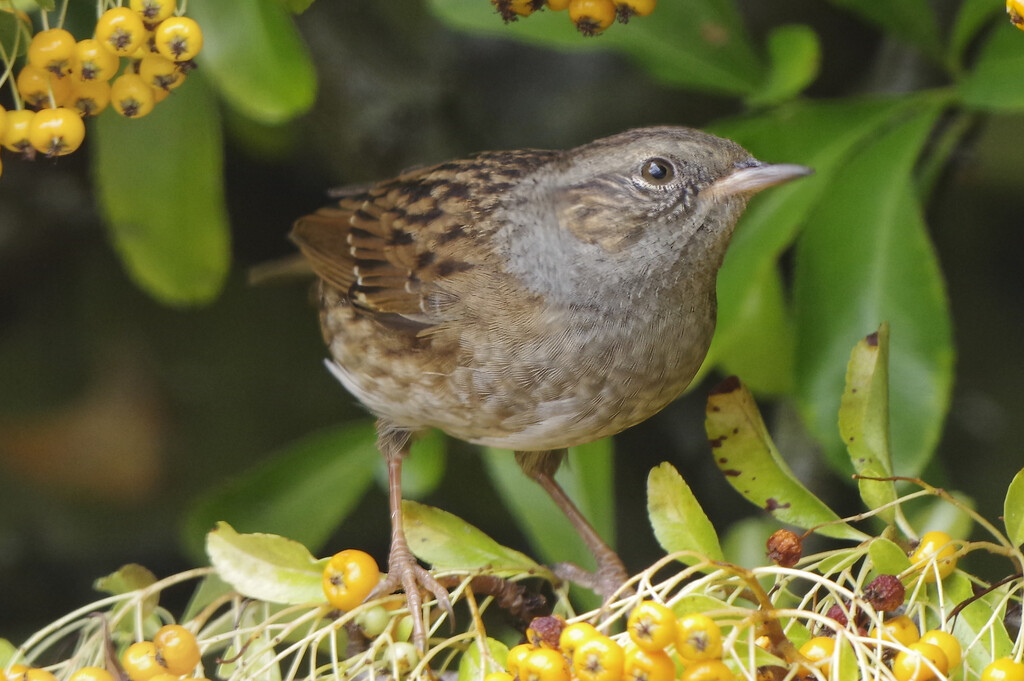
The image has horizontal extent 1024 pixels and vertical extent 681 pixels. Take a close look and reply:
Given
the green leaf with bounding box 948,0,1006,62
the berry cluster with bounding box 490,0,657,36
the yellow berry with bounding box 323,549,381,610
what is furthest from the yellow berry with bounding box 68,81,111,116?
the green leaf with bounding box 948,0,1006,62

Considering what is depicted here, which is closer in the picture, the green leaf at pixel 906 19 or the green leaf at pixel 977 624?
the green leaf at pixel 977 624

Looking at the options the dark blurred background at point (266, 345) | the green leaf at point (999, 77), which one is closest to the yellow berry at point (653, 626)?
the green leaf at point (999, 77)

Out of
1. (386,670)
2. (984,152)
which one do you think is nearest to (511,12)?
(386,670)

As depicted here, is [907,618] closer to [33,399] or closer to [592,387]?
[592,387]

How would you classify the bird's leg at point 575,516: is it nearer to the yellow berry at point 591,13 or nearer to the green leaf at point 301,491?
the green leaf at point 301,491

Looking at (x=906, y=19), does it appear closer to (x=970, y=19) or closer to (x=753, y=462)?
(x=970, y=19)

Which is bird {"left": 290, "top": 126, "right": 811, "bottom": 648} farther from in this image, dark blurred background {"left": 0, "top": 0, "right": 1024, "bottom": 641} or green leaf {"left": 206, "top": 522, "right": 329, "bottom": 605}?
dark blurred background {"left": 0, "top": 0, "right": 1024, "bottom": 641}
